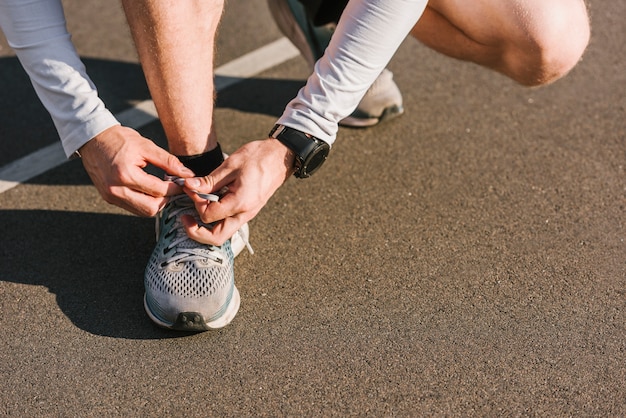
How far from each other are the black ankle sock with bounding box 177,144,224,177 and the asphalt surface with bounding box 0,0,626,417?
0.32 metres

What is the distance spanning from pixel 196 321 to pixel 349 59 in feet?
2.42

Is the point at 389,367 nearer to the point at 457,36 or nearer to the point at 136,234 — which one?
the point at 136,234

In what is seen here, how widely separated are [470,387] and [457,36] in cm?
110

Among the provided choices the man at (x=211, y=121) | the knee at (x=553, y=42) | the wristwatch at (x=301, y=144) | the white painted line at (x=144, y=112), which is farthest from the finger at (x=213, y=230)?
the knee at (x=553, y=42)

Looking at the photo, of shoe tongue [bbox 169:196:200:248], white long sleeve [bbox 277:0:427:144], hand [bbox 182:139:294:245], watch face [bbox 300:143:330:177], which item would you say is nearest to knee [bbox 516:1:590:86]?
white long sleeve [bbox 277:0:427:144]

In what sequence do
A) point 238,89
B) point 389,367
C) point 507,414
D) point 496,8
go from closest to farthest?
point 507,414, point 389,367, point 496,8, point 238,89

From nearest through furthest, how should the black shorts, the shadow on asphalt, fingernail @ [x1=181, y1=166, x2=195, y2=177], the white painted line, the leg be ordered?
fingernail @ [x1=181, y1=166, x2=195, y2=177], the shadow on asphalt, the leg, the black shorts, the white painted line

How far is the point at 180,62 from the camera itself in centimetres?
179

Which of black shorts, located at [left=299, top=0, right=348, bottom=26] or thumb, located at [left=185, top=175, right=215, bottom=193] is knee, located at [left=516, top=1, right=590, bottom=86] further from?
thumb, located at [left=185, top=175, right=215, bottom=193]

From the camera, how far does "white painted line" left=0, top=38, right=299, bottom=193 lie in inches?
94.7

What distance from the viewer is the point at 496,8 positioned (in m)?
2.08

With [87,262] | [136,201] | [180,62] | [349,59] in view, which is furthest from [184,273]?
[349,59]

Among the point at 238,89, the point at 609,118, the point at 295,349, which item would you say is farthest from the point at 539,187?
the point at 238,89

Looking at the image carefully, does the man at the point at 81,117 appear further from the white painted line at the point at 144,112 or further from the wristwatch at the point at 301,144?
the white painted line at the point at 144,112
